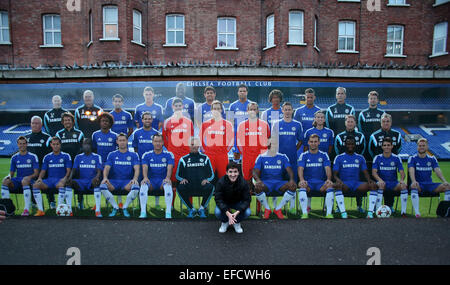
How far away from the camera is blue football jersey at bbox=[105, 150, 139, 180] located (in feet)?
18.5

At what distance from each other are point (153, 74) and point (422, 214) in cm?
682

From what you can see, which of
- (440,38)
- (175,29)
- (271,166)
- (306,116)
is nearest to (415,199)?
(306,116)

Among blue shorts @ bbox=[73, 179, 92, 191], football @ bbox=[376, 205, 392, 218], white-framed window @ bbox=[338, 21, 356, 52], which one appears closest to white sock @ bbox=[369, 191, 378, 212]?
football @ bbox=[376, 205, 392, 218]

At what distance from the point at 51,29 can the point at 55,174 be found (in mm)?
11737

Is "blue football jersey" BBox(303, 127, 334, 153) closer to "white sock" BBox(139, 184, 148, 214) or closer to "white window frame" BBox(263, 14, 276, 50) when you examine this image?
"white sock" BBox(139, 184, 148, 214)

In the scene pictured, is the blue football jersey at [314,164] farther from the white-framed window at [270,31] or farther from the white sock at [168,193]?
the white-framed window at [270,31]

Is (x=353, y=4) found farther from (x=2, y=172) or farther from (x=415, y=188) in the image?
(x=2, y=172)

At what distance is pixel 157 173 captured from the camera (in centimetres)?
564

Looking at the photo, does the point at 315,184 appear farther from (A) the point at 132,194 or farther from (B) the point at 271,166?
(A) the point at 132,194

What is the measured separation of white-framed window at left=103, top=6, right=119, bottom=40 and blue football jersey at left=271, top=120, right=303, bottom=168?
34.4 ft

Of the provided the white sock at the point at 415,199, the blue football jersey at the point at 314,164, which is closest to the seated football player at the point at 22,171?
the blue football jersey at the point at 314,164

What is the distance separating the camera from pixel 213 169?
5703 millimetres

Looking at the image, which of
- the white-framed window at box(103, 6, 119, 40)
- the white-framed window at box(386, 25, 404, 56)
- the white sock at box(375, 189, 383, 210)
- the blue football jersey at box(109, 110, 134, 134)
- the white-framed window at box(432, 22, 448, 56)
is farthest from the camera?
the white-framed window at box(386, 25, 404, 56)
